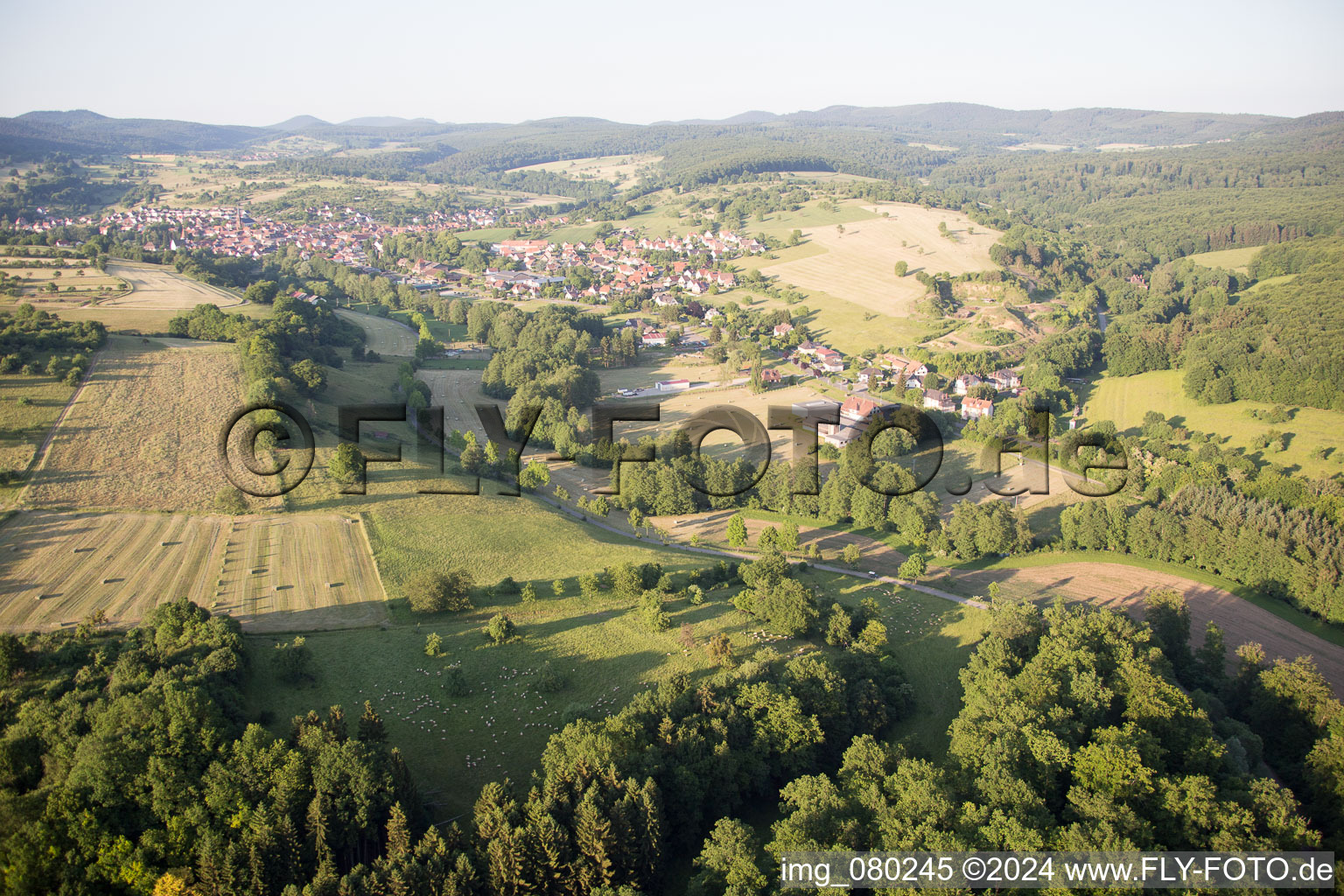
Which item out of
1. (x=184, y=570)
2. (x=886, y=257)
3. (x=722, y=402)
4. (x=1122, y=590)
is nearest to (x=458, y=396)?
(x=722, y=402)

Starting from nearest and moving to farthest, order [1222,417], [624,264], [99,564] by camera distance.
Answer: [99,564] < [1222,417] < [624,264]

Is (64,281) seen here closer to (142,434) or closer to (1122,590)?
(142,434)

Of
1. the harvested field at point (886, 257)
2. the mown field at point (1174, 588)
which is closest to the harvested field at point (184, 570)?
the mown field at point (1174, 588)

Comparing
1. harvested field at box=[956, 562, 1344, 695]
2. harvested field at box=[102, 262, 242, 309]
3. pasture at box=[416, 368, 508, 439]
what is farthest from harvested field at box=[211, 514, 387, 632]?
harvested field at box=[102, 262, 242, 309]

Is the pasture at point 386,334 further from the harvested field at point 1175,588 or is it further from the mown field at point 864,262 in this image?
the harvested field at point 1175,588

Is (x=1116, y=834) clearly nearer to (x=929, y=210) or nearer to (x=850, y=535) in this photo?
(x=850, y=535)

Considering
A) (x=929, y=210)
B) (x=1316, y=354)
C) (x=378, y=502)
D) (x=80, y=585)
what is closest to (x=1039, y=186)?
(x=929, y=210)
